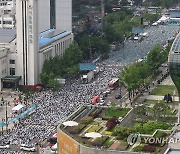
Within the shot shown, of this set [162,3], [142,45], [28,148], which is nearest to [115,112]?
[28,148]

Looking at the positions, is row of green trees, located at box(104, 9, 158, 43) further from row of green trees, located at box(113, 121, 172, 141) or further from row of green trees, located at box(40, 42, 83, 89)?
row of green trees, located at box(113, 121, 172, 141)

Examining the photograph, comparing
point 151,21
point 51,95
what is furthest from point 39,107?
point 151,21

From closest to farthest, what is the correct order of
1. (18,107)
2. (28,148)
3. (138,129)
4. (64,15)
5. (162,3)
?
1. (138,129)
2. (28,148)
3. (18,107)
4. (64,15)
5. (162,3)

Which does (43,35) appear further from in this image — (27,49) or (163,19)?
(163,19)

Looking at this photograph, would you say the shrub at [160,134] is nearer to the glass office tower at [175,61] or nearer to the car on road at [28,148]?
the glass office tower at [175,61]

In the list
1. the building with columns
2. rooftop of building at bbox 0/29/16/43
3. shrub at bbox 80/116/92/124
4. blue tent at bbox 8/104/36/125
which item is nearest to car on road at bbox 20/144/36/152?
shrub at bbox 80/116/92/124

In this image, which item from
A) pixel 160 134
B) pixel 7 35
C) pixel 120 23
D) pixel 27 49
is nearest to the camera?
pixel 160 134

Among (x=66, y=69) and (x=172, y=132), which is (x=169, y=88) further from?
(x=172, y=132)
